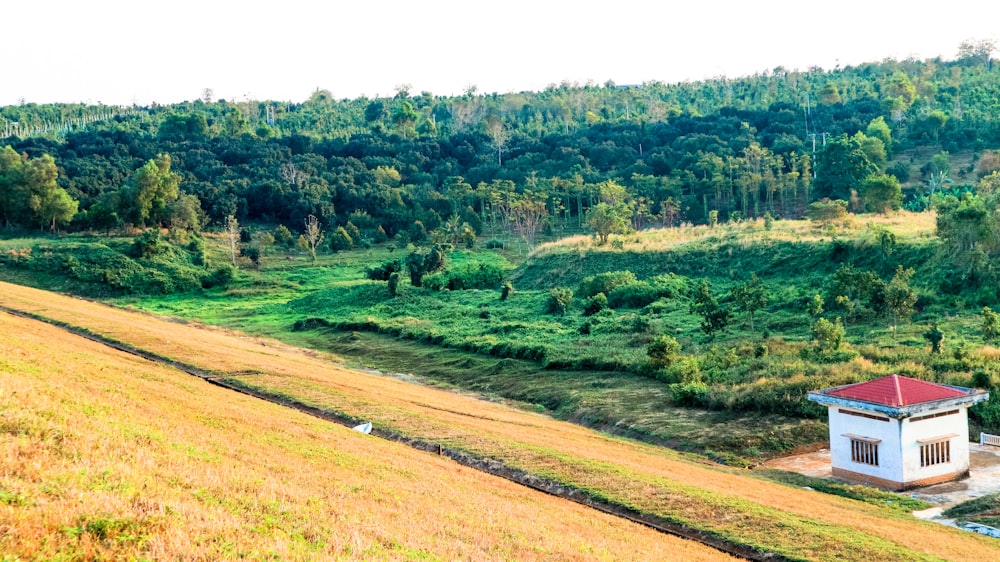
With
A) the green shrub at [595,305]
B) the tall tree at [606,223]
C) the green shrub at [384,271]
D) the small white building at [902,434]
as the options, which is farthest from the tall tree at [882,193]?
the small white building at [902,434]

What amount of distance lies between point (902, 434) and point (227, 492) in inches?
757

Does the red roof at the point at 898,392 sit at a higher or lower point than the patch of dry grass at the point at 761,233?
lower

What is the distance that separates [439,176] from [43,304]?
75582 mm

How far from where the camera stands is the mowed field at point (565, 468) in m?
17.3

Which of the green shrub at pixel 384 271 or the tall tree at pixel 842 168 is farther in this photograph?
the tall tree at pixel 842 168

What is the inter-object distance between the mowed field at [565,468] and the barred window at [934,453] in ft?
12.9

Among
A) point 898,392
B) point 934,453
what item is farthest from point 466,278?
point 934,453

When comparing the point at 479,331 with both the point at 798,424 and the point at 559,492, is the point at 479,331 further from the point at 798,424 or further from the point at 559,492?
the point at 559,492

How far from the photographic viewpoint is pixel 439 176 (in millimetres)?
116688

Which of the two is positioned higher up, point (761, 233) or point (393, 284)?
point (761, 233)

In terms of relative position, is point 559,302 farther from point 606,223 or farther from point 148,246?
point 148,246

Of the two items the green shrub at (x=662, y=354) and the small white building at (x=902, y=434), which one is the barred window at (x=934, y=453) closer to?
the small white building at (x=902, y=434)

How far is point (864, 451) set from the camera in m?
26.0

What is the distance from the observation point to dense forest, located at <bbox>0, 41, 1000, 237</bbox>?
8538 centimetres
